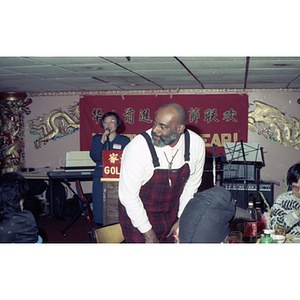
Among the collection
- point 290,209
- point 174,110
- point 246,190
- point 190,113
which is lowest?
point 246,190

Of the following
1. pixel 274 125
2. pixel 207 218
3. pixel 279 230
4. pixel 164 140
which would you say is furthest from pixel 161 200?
pixel 274 125

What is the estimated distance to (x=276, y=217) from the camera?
2289mm

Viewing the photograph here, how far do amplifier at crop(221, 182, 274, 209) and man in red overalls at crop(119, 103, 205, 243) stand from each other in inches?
109

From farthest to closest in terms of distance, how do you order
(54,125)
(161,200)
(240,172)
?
(54,125), (240,172), (161,200)

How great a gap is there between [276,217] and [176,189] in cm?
78

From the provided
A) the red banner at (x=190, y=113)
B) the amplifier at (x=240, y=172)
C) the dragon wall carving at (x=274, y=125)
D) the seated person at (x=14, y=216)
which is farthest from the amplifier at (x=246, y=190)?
the seated person at (x=14, y=216)

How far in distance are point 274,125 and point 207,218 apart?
4804 millimetres

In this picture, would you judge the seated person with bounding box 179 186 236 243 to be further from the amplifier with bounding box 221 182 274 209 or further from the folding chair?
the amplifier with bounding box 221 182 274 209

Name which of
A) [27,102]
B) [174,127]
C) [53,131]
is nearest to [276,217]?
[174,127]

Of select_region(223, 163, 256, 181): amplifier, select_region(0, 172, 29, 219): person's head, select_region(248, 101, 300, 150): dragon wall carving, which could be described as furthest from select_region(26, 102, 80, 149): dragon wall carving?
select_region(0, 172, 29, 219): person's head

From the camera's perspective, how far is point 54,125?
239 inches

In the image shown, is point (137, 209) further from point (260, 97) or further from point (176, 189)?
point (260, 97)

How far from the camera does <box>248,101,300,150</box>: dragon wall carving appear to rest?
18.0 ft

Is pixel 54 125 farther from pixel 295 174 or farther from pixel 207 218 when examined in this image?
pixel 207 218
